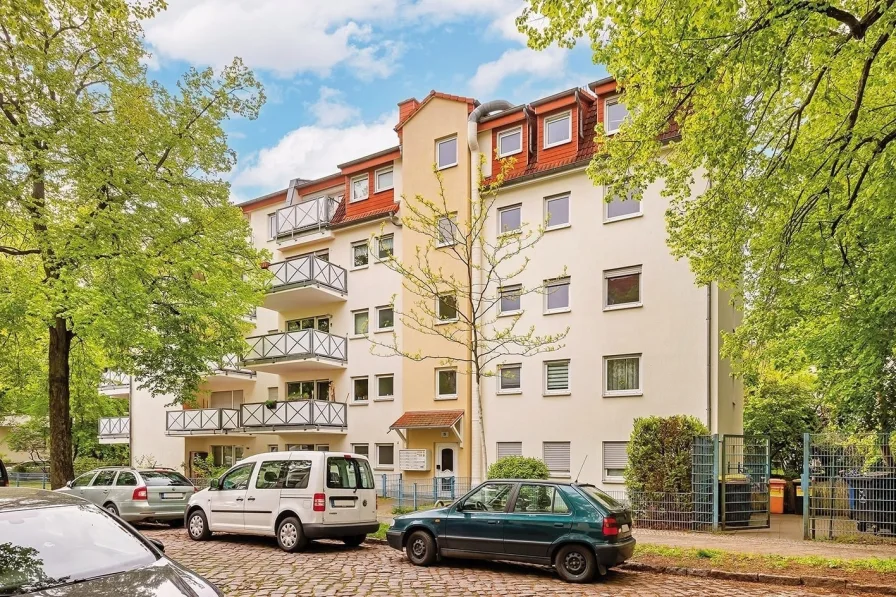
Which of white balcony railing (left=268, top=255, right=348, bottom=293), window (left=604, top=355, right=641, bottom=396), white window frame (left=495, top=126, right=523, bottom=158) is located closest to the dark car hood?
window (left=604, top=355, right=641, bottom=396)

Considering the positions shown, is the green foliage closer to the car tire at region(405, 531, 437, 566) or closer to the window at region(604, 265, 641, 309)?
the window at region(604, 265, 641, 309)

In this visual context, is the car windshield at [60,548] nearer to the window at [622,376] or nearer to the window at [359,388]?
the window at [622,376]

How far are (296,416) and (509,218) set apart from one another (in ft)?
36.4

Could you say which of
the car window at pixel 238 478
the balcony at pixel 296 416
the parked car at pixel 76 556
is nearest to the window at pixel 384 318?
the balcony at pixel 296 416

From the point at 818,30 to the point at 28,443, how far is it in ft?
146

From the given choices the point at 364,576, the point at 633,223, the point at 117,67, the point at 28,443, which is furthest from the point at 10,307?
the point at 28,443

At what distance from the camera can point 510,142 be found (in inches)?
1037

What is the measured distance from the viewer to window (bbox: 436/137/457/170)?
2730 cm

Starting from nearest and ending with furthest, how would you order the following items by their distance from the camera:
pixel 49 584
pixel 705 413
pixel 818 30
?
pixel 49 584, pixel 818 30, pixel 705 413

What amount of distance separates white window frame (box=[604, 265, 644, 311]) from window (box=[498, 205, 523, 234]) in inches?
160

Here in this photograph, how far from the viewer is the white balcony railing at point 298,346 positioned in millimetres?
28578

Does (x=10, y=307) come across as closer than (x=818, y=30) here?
No

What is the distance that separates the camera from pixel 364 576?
10750 millimetres

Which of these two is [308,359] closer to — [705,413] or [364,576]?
[705,413]
